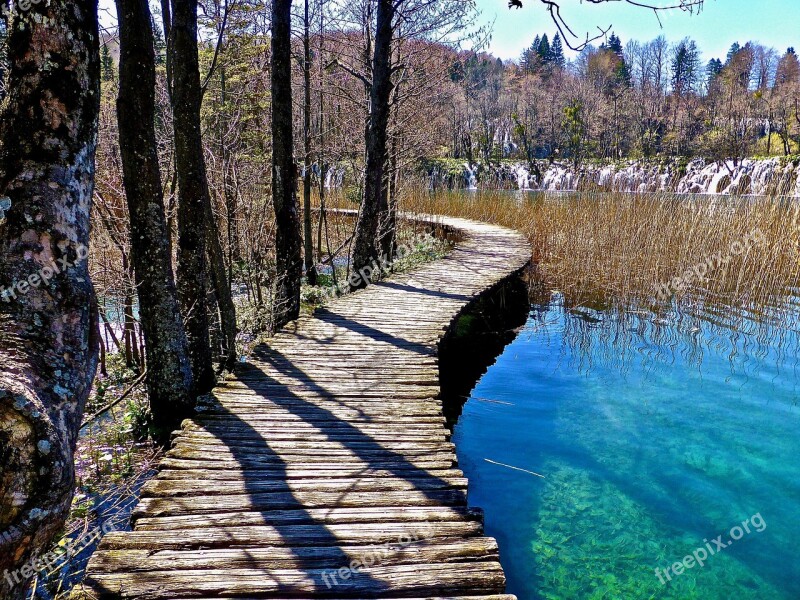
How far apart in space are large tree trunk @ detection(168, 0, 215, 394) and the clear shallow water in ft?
8.73

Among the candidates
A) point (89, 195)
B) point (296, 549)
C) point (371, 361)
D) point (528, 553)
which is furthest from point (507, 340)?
point (89, 195)

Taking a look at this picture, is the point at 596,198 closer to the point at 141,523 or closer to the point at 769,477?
the point at 769,477

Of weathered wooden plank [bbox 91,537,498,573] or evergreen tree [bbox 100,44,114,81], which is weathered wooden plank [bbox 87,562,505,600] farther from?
evergreen tree [bbox 100,44,114,81]

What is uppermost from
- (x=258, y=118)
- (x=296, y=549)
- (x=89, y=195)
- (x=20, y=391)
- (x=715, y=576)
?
(x=258, y=118)

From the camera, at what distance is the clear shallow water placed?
3.41 meters

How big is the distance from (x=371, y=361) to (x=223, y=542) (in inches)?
97.4

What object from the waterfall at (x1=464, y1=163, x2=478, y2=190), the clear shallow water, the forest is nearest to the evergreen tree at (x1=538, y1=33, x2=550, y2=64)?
the waterfall at (x1=464, y1=163, x2=478, y2=190)

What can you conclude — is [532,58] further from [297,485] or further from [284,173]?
[297,485]

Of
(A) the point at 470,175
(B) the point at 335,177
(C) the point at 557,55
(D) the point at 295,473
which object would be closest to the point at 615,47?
(C) the point at 557,55

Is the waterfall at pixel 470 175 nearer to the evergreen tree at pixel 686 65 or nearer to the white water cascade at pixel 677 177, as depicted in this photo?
the white water cascade at pixel 677 177

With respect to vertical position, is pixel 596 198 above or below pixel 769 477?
above

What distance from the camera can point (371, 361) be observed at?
4.59 metres

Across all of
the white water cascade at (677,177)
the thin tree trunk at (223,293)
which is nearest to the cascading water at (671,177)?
the white water cascade at (677,177)

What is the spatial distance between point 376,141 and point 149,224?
502 centimetres
